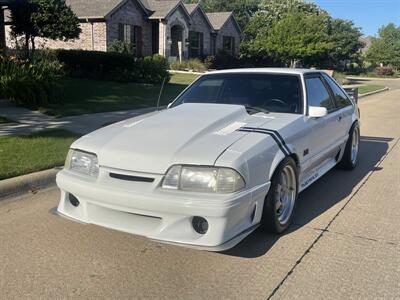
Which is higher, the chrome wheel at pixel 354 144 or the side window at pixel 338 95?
the side window at pixel 338 95

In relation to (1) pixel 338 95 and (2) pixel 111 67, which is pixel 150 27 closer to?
(2) pixel 111 67

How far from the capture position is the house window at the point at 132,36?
32.3 m

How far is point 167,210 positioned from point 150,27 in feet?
109

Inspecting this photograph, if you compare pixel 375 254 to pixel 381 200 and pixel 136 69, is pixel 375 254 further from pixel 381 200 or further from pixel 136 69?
pixel 136 69

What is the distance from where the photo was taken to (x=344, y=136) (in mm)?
6664

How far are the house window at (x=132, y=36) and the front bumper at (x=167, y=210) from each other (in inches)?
1161

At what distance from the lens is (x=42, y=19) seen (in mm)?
17703

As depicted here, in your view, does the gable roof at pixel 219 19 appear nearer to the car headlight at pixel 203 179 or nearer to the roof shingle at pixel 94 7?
the roof shingle at pixel 94 7

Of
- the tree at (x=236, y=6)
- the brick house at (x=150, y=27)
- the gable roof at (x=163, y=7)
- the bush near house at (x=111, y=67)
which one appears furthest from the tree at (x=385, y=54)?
the bush near house at (x=111, y=67)

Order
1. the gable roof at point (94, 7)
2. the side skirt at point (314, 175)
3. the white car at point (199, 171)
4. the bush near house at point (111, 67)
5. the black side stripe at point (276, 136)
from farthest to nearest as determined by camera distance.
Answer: the gable roof at point (94, 7) → the bush near house at point (111, 67) → the side skirt at point (314, 175) → the black side stripe at point (276, 136) → the white car at point (199, 171)

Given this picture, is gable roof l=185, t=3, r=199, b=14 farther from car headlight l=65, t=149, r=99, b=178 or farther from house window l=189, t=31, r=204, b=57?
car headlight l=65, t=149, r=99, b=178

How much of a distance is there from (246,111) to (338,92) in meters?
2.35

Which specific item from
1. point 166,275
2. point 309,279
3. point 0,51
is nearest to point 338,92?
point 309,279

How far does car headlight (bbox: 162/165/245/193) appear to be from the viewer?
3.69 metres
